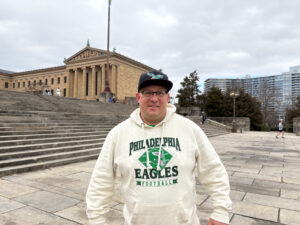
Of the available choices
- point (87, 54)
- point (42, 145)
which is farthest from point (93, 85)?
point (42, 145)

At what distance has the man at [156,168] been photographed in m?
1.51

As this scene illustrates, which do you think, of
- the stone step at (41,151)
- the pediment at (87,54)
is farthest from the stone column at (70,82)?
the stone step at (41,151)

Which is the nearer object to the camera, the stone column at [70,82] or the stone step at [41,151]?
the stone step at [41,151]

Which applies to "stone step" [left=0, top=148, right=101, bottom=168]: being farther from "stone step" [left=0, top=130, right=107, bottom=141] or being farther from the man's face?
the man's face

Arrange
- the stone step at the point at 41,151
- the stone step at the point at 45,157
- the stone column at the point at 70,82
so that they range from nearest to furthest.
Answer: the stone step at the point at 45,157
the stone step at the point at 41,151
the stone column at the point at 70,82

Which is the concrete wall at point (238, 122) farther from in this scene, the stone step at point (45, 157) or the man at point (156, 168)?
the man at point (156, 168)

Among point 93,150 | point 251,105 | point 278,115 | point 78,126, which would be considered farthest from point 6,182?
point 278,115

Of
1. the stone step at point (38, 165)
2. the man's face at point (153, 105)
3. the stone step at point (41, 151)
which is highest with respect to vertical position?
the man's face at point (153, 105)

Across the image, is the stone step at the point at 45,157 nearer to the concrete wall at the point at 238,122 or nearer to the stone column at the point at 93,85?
the concrete wall at the point at 238,122

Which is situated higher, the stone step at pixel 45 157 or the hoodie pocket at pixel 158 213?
the hoodie pocket at pixel 158 213

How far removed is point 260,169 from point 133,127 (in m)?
6.24

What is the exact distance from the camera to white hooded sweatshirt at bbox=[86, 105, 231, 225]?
1505mm

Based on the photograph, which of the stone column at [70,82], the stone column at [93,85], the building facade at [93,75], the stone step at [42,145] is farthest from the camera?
the stone column at [70,82]

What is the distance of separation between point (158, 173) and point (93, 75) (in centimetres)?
5140
